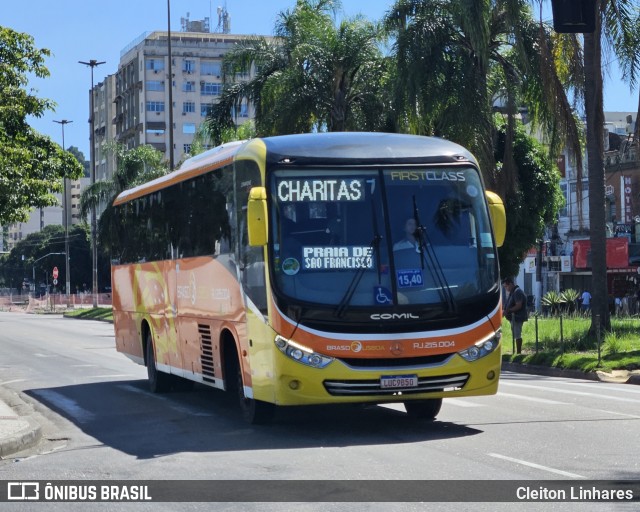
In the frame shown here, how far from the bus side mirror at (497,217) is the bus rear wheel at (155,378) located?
7540 mm

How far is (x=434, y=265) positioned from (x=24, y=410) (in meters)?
7.72

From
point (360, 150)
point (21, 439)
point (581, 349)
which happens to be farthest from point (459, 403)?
point (581, 349)

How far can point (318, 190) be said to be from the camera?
1275 centimetres

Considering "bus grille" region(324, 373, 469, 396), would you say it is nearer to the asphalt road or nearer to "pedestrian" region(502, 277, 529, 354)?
the asphalt road

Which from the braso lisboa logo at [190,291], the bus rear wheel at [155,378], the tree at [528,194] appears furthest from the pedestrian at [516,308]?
the tree at [528,194]

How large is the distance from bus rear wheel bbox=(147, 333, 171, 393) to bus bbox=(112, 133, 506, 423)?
5.12 metres

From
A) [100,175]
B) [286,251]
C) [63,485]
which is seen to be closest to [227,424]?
[286,251]

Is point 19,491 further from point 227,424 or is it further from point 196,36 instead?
point 196,36

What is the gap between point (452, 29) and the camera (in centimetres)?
2842

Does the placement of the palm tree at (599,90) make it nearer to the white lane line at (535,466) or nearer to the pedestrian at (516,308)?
the pedestrian at (516,308)

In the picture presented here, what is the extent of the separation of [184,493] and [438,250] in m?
4.65

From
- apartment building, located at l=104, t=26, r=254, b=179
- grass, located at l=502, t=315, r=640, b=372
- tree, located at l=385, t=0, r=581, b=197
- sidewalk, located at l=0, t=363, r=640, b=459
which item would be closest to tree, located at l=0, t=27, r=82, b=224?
sidewalk, located at l=0, t=363, r=640, b=459

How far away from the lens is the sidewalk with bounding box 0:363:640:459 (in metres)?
12.7

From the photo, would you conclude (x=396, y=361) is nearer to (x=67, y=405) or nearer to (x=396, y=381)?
(x=396, y=381)
